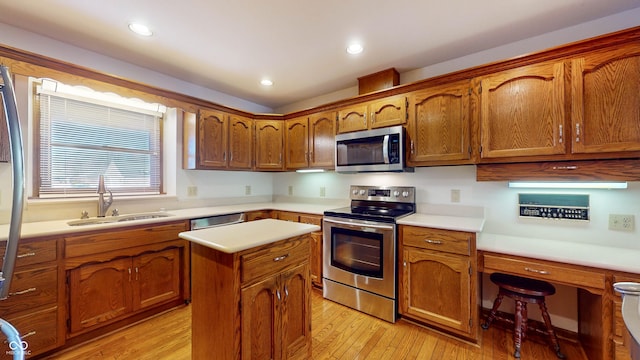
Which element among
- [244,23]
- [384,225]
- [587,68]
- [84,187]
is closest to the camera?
[587,68]

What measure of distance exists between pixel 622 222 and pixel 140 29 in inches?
155

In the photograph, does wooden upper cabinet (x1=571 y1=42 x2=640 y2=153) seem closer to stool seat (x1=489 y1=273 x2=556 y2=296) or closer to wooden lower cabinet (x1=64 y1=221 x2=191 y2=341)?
stool seat (x1=489 y1=273 x2=556 y2=296)

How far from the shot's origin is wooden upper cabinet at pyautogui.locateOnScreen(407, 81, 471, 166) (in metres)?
2.21

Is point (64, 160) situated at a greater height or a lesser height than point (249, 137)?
lesser

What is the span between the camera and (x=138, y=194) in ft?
9.34

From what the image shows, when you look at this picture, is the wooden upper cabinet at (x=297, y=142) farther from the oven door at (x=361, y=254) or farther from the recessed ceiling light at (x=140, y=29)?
the recessed ceiling light at (x=140, y=29)

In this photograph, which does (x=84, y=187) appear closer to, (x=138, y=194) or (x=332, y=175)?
(x=138, y=194)

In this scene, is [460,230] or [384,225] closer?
[460,230]

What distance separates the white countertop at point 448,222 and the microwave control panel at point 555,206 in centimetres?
36

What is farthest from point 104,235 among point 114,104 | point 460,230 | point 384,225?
point 460,230

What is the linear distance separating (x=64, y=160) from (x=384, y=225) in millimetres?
3072

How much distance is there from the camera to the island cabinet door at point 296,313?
1.56 metres

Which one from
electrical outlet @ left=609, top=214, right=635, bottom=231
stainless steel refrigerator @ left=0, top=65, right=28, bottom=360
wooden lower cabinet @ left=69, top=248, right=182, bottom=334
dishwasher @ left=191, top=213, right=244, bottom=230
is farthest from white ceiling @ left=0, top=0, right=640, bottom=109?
wooden lower cabinet @ left=69, top=248, right=182, bottom=334

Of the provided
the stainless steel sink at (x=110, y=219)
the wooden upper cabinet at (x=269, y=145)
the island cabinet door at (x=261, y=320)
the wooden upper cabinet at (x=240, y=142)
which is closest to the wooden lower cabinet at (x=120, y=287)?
the stainless steel sink at (x=110, y=219)
